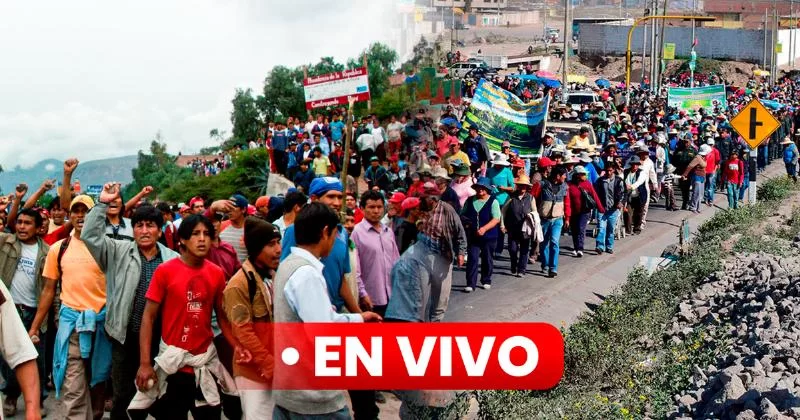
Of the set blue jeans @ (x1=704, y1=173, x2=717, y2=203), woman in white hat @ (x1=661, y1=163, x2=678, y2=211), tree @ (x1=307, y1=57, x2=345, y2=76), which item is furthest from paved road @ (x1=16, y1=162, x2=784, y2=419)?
tree @ (x1=307, y1=57, x2=345, y2=76)

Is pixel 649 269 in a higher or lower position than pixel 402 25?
Answer: lower

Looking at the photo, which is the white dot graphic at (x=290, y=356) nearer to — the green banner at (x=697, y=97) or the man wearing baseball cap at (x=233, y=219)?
the man wearing baseball cap at (x=233, y=219)

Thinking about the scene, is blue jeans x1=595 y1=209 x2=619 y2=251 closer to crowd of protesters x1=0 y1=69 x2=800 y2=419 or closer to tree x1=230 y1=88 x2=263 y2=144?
crowd of protesters x1=0 y1=69 x2=800 y2=419

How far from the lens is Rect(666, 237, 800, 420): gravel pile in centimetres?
699

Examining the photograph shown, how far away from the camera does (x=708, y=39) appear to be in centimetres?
8788

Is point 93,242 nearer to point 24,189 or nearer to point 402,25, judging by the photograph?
point 24,189

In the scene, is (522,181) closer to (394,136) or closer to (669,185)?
(394,136)

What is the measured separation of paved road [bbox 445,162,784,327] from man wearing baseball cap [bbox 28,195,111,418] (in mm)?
4896

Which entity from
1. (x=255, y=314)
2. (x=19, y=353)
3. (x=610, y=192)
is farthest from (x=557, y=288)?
(x=19, y=353)

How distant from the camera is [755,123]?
681 inches

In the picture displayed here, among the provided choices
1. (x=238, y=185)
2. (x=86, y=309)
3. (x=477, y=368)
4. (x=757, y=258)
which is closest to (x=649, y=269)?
(x=757, y=258)

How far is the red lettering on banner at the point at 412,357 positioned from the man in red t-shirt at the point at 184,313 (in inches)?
32.1

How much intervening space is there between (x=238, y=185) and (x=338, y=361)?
67.4 feet

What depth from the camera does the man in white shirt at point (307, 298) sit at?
4699mm
